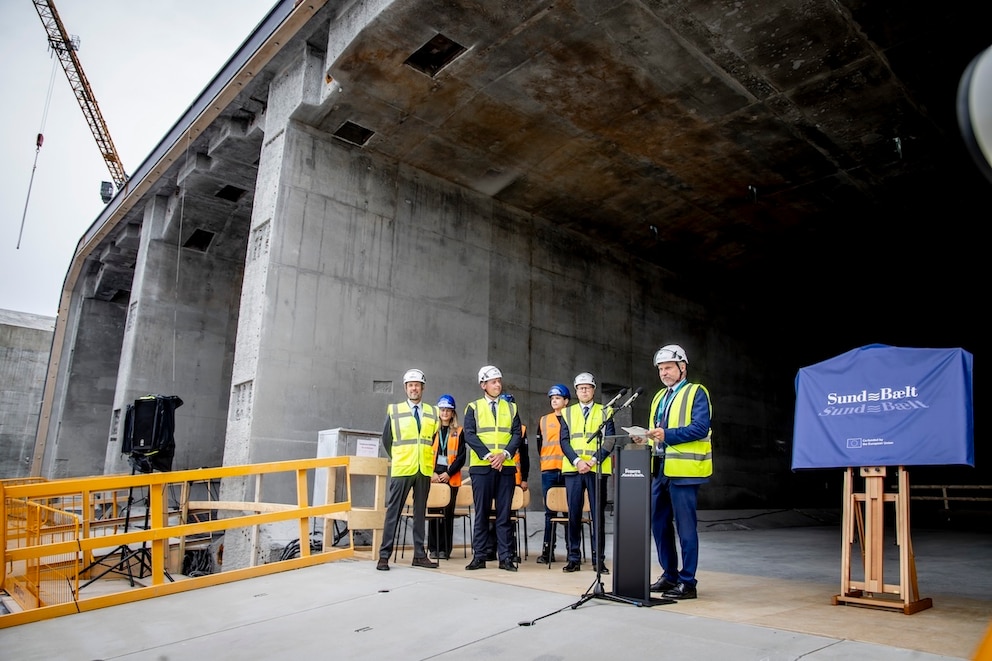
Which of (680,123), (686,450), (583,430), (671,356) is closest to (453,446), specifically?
(583,430)

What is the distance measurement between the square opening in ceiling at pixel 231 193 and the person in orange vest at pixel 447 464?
9.94m

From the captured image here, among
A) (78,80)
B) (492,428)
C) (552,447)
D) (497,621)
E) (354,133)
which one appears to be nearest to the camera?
(497,621)

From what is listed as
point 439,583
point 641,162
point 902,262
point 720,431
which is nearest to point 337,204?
point 641,162

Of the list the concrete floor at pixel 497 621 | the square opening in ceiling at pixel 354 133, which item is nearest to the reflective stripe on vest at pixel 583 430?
the concrete floor at pixel 497 621

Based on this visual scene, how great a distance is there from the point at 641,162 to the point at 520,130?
2.52 meters

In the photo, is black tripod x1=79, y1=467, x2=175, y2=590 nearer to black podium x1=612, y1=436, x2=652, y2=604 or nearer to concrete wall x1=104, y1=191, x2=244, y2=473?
black podium x1=612, y1=436, x2=652, y2=604

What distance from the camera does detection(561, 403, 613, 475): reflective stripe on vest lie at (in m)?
6.73

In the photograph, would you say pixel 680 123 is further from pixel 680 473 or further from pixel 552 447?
pixel 680 473

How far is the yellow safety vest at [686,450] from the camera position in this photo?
16.9ft

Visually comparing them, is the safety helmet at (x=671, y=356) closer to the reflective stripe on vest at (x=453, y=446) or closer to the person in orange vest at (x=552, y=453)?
the person in orange vest at (x=552, y=453)

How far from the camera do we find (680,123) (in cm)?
1162

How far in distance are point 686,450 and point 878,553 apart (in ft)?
4.78

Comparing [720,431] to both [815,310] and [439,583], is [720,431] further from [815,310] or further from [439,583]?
[439,583]

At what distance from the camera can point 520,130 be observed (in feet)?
39.1
